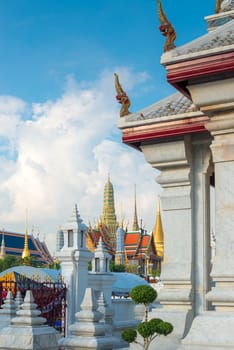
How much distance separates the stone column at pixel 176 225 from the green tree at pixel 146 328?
1.73ft

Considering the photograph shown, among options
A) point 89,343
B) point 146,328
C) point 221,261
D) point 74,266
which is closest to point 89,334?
point 89,343

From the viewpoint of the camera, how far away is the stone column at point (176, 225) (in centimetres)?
883

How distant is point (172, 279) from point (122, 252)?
6298 cm

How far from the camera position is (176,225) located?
30.1 ft

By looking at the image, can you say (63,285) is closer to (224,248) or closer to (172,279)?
(172,279)

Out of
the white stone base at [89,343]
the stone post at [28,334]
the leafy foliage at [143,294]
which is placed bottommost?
the white stone base at [89,343]

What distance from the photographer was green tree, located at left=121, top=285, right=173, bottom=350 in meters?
7.79

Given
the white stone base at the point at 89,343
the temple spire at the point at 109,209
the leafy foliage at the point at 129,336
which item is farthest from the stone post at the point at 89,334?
the temple spire at the point at 109,209

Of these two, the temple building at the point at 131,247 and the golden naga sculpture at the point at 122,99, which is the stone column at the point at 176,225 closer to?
the golden naga sculpture at the point at 122,99

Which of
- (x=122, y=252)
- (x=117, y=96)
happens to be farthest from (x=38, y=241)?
(x=117, y=96)

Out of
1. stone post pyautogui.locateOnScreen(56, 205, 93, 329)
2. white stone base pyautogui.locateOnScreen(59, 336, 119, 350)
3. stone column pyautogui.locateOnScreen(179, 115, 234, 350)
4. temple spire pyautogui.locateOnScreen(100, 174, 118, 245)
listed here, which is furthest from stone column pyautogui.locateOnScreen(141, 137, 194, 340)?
temple spire pyautogui.locateOnScreen(100, 174, 118, 245)

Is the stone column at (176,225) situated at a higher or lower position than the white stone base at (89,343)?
higher

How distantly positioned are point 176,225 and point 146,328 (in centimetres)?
200

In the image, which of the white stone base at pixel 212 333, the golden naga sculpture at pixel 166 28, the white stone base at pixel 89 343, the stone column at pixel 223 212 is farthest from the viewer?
the white stone base at pixel 89 343
